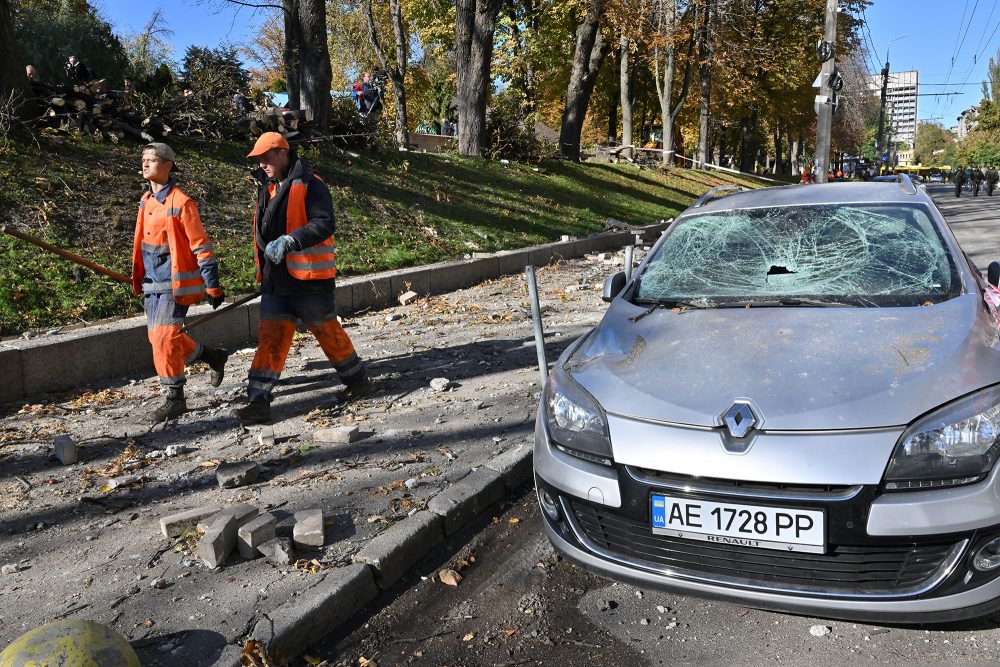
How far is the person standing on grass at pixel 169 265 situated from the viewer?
5.29 m

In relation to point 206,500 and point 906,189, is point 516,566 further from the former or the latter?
point 906,189

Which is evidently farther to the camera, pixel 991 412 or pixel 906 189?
pixel 906 189

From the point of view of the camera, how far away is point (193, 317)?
6.92 meters

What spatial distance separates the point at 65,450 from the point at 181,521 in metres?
1.48

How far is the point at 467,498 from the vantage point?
159 inches

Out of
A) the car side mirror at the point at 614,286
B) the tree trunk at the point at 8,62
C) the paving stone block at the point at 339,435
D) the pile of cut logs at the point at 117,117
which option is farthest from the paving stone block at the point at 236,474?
the pile of cut logs at the point at 117,117

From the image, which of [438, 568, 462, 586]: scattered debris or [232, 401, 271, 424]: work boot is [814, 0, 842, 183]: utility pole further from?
[438, 568, 462, 586]: scattered debris

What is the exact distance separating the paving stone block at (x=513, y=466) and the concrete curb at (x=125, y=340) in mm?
3578

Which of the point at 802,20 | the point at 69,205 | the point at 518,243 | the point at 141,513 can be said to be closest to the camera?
the point at 141,513

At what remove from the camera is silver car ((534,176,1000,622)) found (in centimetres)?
258

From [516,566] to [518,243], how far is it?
31.9 feet

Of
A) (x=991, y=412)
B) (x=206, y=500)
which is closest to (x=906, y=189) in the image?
(x=991, y=412)

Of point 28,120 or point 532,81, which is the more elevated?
point 532,81

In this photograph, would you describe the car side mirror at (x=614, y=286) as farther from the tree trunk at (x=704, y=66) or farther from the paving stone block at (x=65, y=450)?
the tree trunk at (x=704, y=66)
